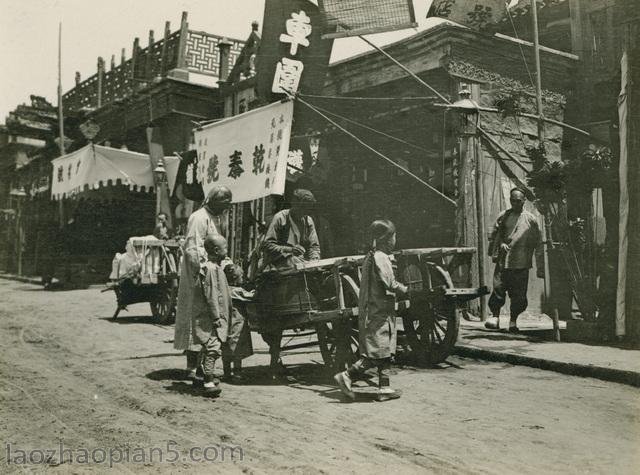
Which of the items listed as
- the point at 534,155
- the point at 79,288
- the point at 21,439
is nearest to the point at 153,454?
the point at 21,439

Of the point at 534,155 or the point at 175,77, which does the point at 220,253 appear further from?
the point at 175,77

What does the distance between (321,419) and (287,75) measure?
565 centimetres

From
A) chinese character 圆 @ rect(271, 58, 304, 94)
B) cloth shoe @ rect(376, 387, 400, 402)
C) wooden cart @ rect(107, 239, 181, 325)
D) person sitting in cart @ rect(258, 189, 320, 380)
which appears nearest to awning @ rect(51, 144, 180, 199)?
wooden cart @ rect(107, 239, 181, 325)

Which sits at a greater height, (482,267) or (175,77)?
(175,77)

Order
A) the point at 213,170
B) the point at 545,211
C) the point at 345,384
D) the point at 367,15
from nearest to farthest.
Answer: the point at 345,384
the point at 367,15
the point at 545,211
the point at 213,170

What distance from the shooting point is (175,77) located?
16.0m

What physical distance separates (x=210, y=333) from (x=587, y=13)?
11557 millimetres

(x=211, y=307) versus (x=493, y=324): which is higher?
(x=211, y=307)

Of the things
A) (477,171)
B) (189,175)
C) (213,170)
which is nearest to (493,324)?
(477,171)

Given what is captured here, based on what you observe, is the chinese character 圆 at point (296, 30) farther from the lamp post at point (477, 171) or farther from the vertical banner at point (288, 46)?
the lamp post at point (477, 171)

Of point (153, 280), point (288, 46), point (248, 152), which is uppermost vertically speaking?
point (288, 46)

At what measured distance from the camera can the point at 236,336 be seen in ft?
20.7
